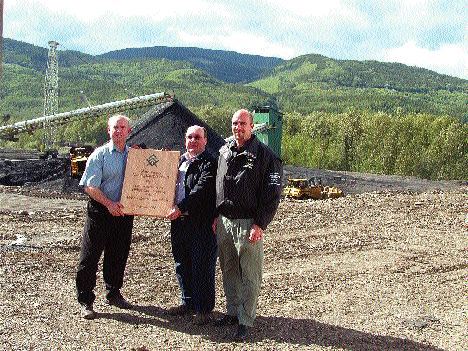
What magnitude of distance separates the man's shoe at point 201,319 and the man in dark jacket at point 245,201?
46cm

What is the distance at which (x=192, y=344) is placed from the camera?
5.13m

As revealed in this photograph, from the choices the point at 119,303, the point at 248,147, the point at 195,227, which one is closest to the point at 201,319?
the point at 195,227

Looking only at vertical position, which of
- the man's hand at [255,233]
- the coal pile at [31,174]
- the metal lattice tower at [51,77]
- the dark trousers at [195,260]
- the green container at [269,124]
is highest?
the metal lattice tower at [51,77]

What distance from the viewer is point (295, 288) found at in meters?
7.24

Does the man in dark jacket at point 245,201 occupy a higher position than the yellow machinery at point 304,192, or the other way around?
the man in dark jacket at point 245,201

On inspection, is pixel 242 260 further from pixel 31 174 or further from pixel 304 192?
pixel 31 174

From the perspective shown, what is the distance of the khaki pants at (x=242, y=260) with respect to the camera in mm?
5055

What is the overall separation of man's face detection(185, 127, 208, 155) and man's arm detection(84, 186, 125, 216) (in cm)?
73

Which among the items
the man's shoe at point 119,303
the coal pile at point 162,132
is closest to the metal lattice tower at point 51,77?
the coal pile at point 162,132

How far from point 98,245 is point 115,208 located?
40cm

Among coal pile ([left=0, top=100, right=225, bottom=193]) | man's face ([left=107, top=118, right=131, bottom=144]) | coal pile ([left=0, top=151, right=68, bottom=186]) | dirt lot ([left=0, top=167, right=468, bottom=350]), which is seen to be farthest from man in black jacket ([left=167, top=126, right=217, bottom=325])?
coal pile ([left=0, top=151, right=68, bottom=186])

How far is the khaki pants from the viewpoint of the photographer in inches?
199

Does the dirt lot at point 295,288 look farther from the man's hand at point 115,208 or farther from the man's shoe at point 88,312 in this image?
the man's hand at point 115,208

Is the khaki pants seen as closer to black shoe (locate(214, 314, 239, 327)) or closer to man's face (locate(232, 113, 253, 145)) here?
black shoe (locate(214, 314, 239, 327))
